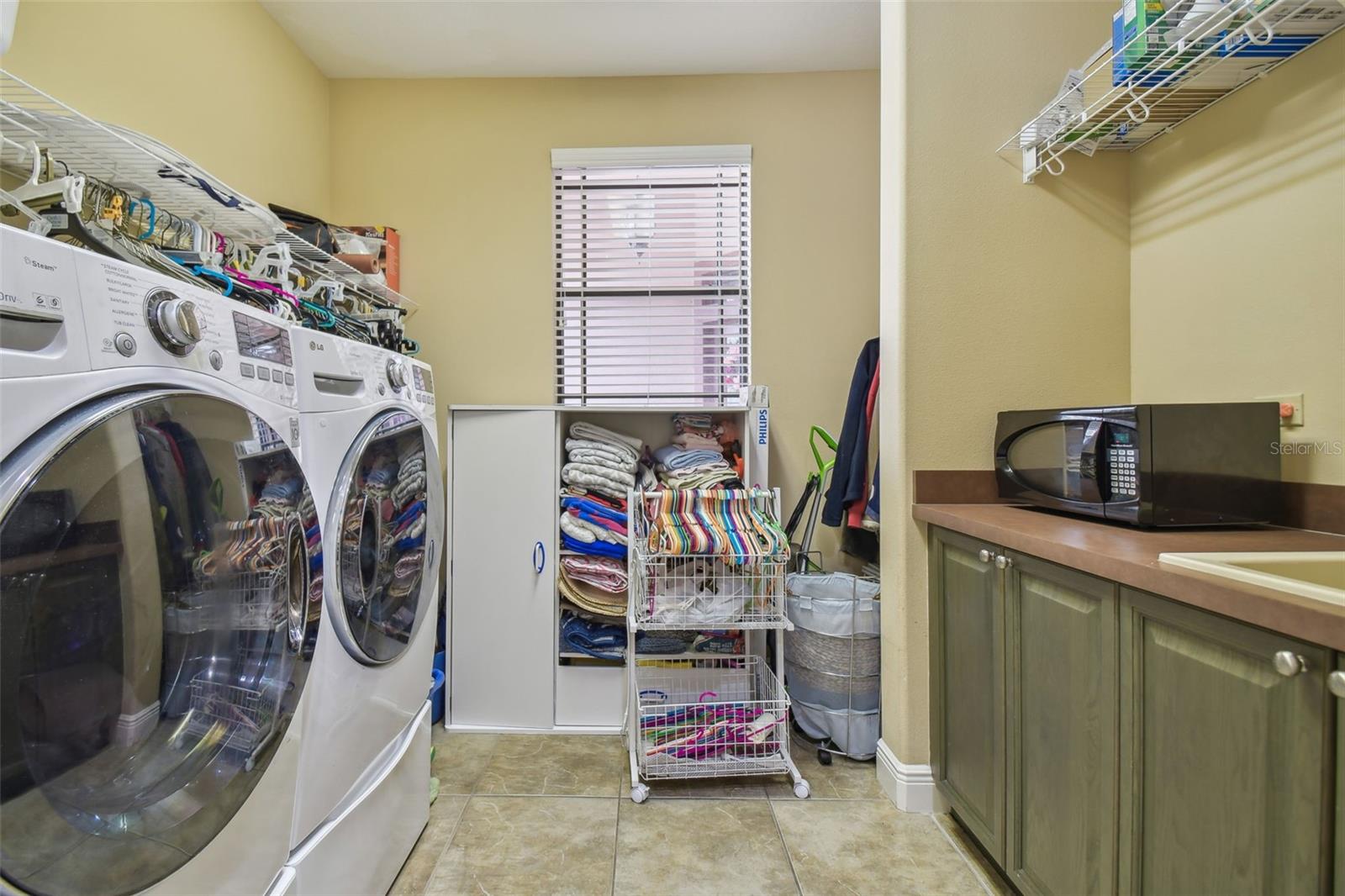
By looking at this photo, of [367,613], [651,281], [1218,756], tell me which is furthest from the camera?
[651,281]

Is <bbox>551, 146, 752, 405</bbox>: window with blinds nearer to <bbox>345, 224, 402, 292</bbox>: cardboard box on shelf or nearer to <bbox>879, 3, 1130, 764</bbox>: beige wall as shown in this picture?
<bbox>345, 224, 402, 292</bbox>: cardboard box on shelf

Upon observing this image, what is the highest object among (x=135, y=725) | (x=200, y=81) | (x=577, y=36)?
(x=577, y=36)

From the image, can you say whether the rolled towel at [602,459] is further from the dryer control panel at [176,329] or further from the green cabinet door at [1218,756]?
the green cabinet door at [1218,756]

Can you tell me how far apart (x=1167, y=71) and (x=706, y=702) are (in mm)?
2147

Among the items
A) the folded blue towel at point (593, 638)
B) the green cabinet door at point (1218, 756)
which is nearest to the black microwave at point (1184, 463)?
the green cabinet door at point (1218, 756)

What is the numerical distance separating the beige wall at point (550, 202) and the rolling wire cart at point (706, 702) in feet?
2.44

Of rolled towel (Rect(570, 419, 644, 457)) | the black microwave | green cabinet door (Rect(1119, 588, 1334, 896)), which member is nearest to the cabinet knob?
green cabinet door (Rect(1119, 588, 1334, 896))

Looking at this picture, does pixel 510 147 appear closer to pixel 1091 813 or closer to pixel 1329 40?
pixel 1329 40

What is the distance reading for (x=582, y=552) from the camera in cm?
216

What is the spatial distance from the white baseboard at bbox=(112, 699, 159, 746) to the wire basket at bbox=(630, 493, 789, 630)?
1.22 metres

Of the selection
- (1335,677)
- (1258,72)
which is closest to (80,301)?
(1335,677)

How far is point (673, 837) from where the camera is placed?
5.20ft

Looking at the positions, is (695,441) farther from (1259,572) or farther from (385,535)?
(1259,572)

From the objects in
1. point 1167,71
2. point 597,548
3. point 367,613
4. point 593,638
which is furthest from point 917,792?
point 1167,71
